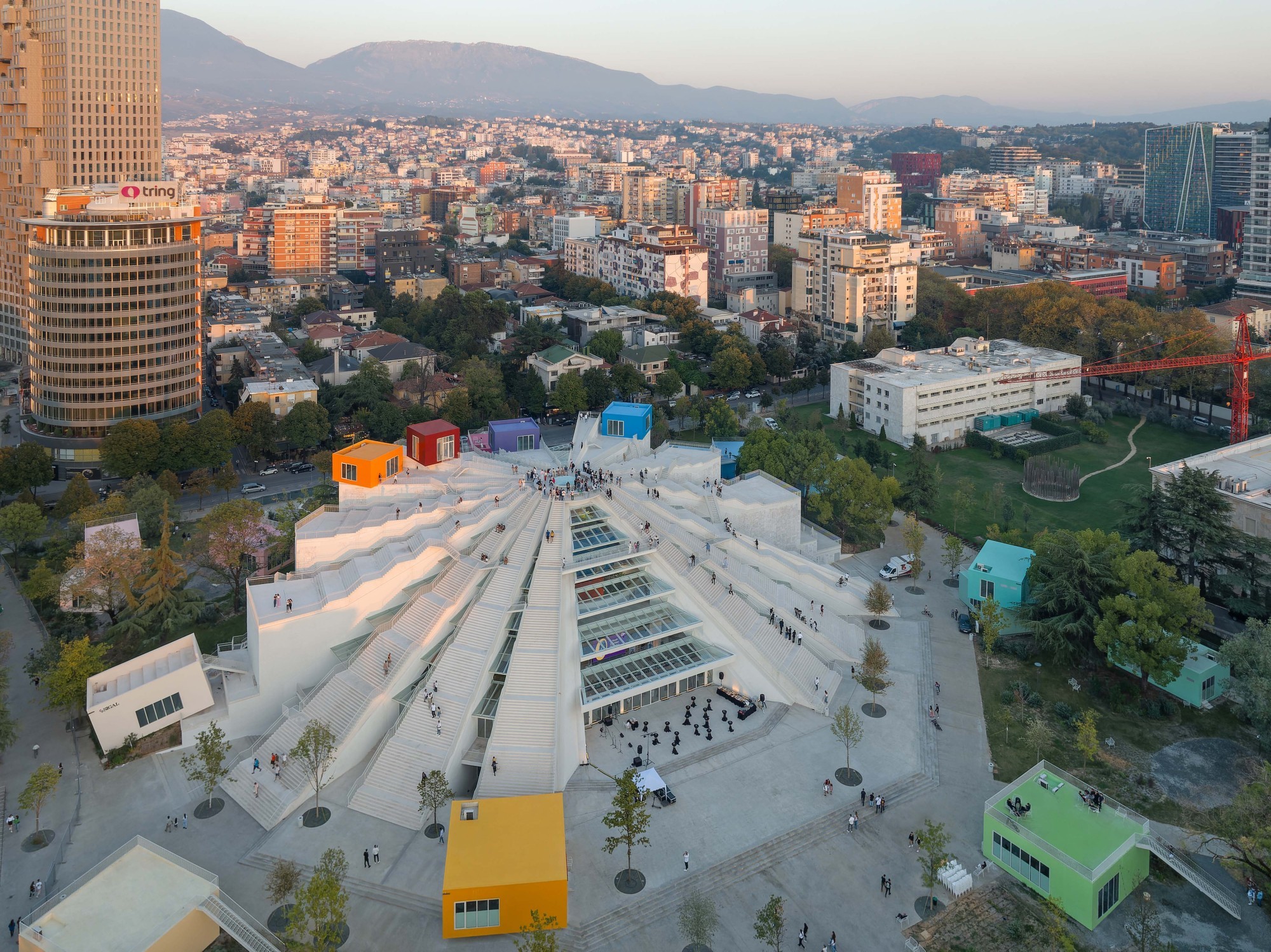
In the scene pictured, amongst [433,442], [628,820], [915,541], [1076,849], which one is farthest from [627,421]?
[1076,849]

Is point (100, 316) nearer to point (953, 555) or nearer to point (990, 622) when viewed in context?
point (953, 555)

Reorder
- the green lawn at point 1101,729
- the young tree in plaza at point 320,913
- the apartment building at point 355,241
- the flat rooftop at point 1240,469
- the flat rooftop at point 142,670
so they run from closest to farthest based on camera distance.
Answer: the young tree in plaza at point 320,913, the green lawn at point 1101,729, the flat rooftop at point 142,670, the flat rooftop at point 1240,469, the apartment building at point 355,241

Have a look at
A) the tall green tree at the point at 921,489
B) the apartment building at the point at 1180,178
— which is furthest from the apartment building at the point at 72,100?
the apartment building at the point at 1180,178

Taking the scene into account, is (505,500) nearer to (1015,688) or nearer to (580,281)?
(1015,688)

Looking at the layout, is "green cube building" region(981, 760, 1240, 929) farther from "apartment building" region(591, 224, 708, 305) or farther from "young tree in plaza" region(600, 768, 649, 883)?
"apartment building" region(591, 224, 708, 305)

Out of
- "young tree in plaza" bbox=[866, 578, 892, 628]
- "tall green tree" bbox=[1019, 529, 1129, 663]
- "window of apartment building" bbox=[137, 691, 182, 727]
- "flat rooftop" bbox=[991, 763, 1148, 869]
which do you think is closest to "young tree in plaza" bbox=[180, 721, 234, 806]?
"window of apartment building" bbox=[137, 691, 182, 727]

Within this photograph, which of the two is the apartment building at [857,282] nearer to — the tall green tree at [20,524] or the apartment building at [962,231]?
the apartment building at [962,231]
